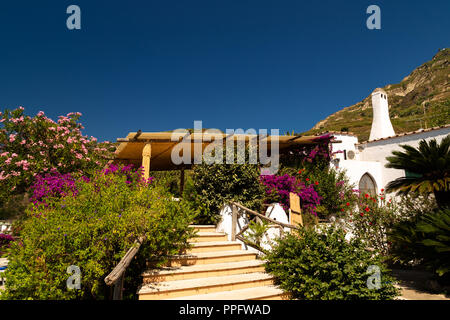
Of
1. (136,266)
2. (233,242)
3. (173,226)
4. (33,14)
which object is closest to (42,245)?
(136,266)

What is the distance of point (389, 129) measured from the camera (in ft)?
58.0

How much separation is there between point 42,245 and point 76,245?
18.1 inches

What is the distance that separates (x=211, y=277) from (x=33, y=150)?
8.50 meters

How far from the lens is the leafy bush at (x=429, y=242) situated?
198 inches

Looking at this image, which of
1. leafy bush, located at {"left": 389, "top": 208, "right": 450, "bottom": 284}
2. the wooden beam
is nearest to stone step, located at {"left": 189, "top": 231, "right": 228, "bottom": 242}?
the wooden beam

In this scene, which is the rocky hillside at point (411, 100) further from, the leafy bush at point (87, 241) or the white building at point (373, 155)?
the leafy bush at point (87, 241)

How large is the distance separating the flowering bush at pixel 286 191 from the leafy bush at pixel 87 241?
15.2 ft

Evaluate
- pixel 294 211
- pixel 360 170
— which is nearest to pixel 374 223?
pixel 294 211

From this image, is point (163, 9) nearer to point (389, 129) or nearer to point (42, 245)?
point (42, 245)

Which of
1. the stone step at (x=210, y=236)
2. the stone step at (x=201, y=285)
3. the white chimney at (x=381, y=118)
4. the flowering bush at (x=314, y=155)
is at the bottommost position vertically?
the stone step at (x=201, y=285)

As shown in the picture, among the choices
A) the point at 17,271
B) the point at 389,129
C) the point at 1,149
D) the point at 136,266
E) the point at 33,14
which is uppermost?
the point at 33,14

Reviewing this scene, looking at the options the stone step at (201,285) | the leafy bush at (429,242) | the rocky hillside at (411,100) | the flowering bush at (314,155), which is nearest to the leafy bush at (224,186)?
the stone step at (201,285)

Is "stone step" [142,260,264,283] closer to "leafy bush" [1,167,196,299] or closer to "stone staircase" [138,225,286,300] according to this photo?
"stone staircase" [138,225,286,300]

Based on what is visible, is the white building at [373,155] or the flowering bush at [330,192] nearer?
the flowering bush at [330,192]
